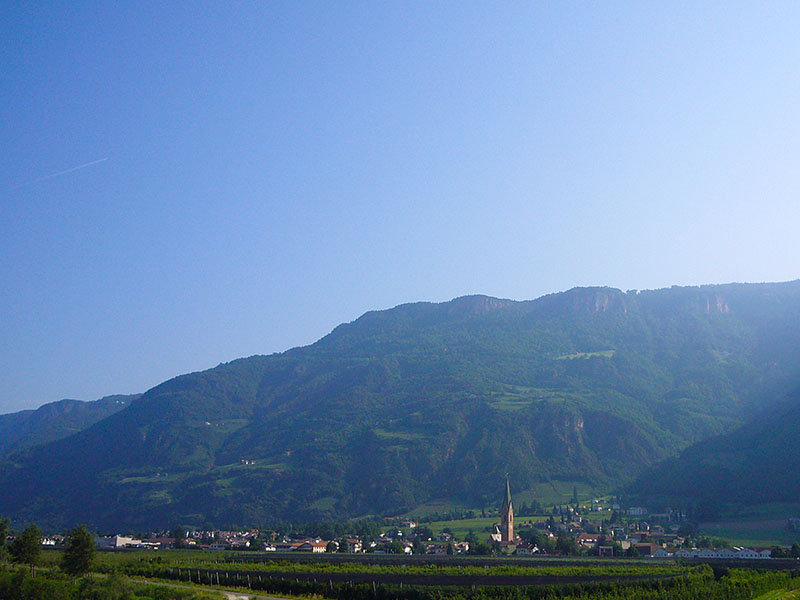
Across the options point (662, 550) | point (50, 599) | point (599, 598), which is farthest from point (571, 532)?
point (50, 599)

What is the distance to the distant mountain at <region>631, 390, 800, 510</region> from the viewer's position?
130 meters

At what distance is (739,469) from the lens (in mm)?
140000

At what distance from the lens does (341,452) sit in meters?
186

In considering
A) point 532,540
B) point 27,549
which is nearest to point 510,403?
point 532,540

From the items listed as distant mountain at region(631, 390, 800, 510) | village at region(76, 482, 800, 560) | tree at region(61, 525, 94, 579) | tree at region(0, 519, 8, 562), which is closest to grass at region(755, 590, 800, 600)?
village at region(76, 482, 800, 560)

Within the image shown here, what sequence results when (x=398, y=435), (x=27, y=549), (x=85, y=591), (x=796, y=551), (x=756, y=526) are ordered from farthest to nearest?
(x=398, y=435) → (x=756, y=526) → (x=796, y=551) → (x=27, y=549) → (x=85, y=591)

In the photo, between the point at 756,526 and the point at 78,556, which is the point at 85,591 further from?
the point at 756,526

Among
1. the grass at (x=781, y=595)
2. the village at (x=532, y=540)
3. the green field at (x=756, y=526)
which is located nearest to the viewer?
the grass at (x=781, y=595)

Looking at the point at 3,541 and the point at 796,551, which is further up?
the point at 3,541

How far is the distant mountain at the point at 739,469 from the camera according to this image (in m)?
130

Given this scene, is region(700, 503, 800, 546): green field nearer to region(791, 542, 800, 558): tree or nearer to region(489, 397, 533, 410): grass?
region(791, 542, 800, 558): tree

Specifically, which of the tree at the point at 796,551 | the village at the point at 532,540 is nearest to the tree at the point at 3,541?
the village at the point at 532,540

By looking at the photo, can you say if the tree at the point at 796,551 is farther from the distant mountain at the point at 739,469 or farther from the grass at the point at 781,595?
the distant mountain at the point at 739,469

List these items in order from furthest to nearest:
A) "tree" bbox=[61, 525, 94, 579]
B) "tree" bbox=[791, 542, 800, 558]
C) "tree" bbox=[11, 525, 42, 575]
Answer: "tree" bbox=[791, 542, 800, 558] → "tree" bbox=[11, 525, 42, 575] → "tree" bbox=[61, 525, 94, 579]
